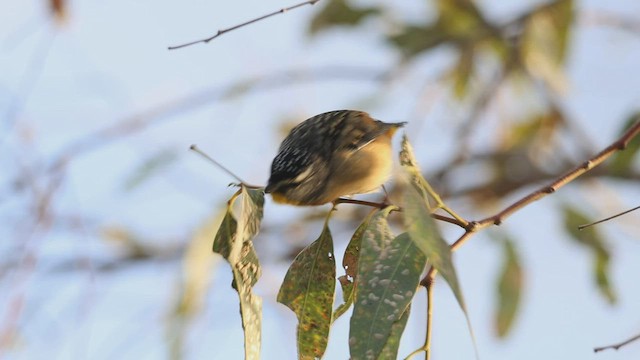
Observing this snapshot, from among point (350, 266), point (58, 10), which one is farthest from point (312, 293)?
point (58, 10)

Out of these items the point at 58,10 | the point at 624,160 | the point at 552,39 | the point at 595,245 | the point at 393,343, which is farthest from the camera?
the point at 552,39

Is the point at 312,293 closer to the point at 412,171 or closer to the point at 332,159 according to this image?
the point at 412,171

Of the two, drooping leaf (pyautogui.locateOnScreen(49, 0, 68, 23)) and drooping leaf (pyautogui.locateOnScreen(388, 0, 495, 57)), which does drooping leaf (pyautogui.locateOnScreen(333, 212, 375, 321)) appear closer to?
drooping leaf (pyautogui.locateOnScreen(49, 0, 68, 23))

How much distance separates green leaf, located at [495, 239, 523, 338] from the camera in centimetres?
334

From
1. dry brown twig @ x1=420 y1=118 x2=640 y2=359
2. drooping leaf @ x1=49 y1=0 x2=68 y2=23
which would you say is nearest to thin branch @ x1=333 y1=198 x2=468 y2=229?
dry brown twig @ x1=420 y1=118 x2=640 y2=359

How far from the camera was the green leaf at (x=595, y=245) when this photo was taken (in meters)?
2.76

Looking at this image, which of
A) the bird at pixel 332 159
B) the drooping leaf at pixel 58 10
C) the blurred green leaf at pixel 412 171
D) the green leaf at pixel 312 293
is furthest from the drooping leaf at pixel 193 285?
the blurred green leaf at pixel 412 171

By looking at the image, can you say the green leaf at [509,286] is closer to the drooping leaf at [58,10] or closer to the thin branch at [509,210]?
the drooping leaf at [58,10]

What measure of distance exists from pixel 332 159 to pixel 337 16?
189cm

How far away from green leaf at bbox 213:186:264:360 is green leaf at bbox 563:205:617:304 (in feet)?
5.06

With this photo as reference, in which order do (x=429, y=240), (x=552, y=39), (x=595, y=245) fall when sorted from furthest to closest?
(x=552, y=39) < (x=595, y=245) < (x=429, y=240)

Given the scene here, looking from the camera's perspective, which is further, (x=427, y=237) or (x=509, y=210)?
(x=509, y=210)

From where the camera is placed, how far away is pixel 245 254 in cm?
135

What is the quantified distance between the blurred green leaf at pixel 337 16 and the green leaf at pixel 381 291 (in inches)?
96.1
